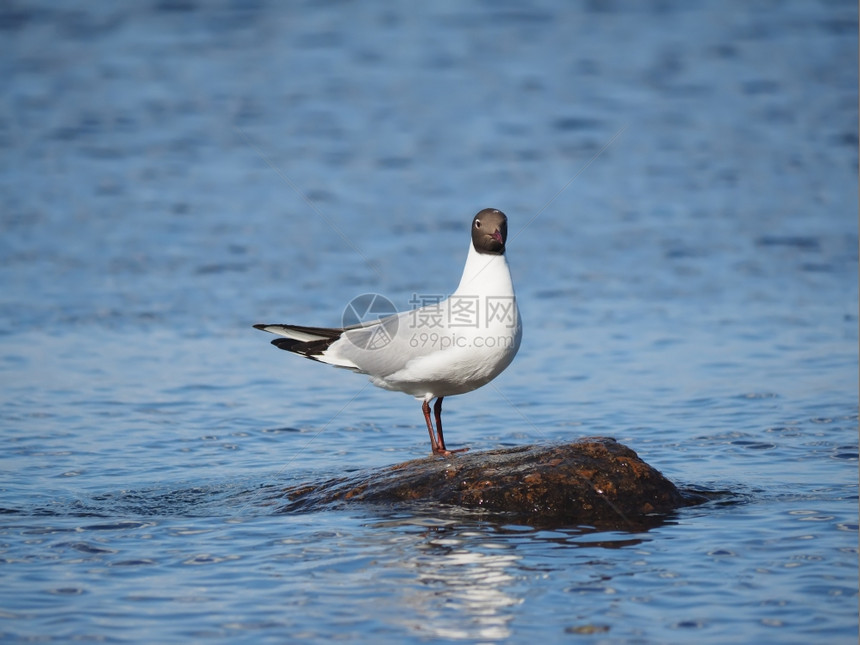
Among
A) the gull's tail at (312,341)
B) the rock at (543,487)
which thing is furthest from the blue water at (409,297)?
the gull's tail at (312,341)

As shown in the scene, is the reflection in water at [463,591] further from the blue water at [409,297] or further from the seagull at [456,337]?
the seagull at [456,337]

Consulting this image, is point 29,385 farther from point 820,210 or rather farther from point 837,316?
point 820,210

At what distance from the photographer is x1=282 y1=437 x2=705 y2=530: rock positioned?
19.2 ft

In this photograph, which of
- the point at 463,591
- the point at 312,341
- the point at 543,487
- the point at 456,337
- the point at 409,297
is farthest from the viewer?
the point at 409,297

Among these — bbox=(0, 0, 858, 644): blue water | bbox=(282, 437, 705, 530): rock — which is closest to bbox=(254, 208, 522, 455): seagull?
bbox=(282, 437, 705, 530): rock

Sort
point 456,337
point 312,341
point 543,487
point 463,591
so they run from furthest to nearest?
point 312,341 → point 456,337 → point 543,487 → point 463,591

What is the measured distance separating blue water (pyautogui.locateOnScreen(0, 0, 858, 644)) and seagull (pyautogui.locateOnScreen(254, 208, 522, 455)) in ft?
2.65

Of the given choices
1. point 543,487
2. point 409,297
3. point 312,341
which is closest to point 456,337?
point 543,487

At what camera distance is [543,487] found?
5.89 metres

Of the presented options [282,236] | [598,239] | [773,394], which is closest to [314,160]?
[282,236]

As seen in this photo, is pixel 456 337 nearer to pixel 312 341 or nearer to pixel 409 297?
pixel 312 341

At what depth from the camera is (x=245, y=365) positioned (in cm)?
993

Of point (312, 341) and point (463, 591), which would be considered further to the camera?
point (312, 341)

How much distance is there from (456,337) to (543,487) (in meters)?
1.00
